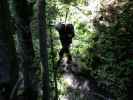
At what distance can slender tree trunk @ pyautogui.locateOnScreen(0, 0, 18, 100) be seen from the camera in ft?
12.5

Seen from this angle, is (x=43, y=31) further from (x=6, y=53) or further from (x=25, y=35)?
(x=6, y=53)

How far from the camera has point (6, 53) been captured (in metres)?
3.88

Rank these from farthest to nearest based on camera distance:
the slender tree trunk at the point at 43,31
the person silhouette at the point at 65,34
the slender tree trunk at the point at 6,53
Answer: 1. the person silhouette at the point at 65,34
2. the slender tree trunk at the point at 6,53
3. the slender tree trunk at the point at 43,31

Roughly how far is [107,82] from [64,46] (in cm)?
113

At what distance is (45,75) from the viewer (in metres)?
3.90

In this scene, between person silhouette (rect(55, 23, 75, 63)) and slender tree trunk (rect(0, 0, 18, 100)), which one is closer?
slender tree trunk (rect(0, 0, 18, 100))

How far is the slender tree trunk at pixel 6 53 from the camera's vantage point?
3812 mm

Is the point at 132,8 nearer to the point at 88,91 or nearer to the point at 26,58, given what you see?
the point at 88,91

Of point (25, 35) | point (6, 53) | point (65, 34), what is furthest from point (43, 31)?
point (65, 34)

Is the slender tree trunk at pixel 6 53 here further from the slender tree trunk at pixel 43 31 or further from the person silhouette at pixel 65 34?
the person silhouette at pixel 65 34

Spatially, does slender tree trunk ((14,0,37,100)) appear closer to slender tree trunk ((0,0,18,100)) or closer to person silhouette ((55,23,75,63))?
slender tree trunk ((0,0,18,100))

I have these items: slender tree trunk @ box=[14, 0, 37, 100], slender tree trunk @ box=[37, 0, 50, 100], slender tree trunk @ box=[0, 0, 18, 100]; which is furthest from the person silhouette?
slender tree trunk @ box=[37, 0, 50, 100]

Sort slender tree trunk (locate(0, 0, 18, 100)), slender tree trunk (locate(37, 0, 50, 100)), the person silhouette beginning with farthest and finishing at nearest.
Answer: the person silhouette
slender tree trunk (locate(0, 0, 18, 100))
slender tree trunk (locate(37, 0, 50, 100))

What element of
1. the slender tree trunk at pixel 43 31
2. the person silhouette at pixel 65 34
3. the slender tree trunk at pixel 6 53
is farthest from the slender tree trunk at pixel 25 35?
the person silhouette at pixel 65 34
